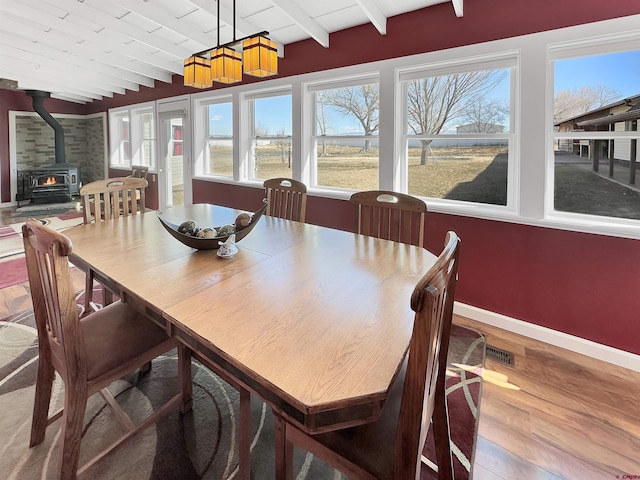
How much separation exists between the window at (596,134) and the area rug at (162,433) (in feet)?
4.65

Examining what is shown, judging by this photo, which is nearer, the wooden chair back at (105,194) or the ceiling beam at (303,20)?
the wooden chair back at (105,194)

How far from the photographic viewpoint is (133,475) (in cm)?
135

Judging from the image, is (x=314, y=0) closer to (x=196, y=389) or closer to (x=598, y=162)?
(x=598, y=162)

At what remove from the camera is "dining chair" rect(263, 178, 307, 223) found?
2.48 m

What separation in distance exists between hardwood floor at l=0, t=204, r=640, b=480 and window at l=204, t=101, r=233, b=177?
4.02 metres

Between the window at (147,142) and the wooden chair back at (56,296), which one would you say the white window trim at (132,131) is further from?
the wooden chair back at (56,296)

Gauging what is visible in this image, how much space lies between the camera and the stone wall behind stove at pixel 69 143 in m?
7.34

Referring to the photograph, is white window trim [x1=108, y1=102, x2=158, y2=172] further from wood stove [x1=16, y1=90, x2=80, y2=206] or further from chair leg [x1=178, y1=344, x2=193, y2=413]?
chair leg [x1=178, y1=344, x2=193, y2=413]

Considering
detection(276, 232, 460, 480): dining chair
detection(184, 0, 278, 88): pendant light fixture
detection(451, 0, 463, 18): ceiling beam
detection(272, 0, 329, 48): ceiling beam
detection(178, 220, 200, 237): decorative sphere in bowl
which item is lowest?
detection(276, 232, 460, 480): dining chair

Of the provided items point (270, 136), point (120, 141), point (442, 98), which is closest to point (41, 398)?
point (442, 98)

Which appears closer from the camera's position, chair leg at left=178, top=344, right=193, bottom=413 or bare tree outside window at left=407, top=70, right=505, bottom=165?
chair leg at left=178, top=344, right=193, bottom=413

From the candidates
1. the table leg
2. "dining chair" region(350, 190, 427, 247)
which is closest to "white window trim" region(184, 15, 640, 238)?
"dining chair" region(350, 190, 427, 247)

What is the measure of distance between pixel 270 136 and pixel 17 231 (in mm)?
4172

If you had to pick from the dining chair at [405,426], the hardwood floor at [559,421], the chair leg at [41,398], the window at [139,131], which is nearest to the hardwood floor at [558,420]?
the hardwood floor at [559,421]
